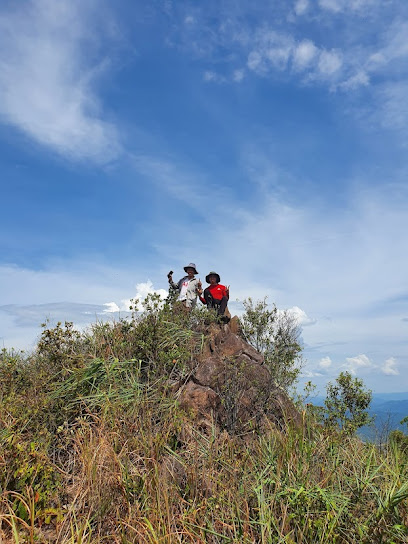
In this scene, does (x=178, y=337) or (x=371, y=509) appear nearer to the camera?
(x=371, y=509)

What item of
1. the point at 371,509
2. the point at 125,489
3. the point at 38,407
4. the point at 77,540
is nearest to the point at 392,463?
the point at 371,509

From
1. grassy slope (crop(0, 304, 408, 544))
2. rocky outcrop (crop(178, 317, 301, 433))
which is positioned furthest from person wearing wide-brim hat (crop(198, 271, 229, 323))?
grassy slope (crop(0, 304, 408, 544))

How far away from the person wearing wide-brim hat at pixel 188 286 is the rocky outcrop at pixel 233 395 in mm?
3473

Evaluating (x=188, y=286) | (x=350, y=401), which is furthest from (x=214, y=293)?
(x=350, y=401)

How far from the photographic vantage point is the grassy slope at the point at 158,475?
456cm

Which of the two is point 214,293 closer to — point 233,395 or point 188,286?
point 188,286

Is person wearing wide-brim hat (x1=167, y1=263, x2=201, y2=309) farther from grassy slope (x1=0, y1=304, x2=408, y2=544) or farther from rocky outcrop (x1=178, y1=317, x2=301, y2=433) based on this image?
grassy slope (x1=0, y1=304, x2=408, y2=544)

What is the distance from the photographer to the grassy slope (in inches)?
180

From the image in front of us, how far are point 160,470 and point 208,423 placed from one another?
159 centimetres

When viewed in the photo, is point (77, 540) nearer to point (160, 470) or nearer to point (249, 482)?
point (160, 470)

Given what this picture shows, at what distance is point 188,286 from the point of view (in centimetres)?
1283

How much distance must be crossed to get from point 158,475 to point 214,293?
7771 millimetres

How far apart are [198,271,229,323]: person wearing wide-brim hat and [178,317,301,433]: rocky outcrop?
3.34 metres

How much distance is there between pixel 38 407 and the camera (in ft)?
21.6
